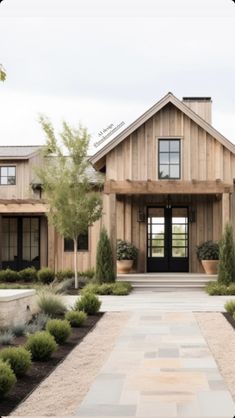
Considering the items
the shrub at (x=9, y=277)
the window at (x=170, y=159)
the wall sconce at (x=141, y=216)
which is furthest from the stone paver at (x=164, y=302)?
the shrub at (x=9, y=277)

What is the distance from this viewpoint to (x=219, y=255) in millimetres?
20094

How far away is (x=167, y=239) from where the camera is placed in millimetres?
23344

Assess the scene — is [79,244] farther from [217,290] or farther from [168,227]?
[217,290]

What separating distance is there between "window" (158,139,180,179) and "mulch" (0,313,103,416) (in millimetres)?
11763

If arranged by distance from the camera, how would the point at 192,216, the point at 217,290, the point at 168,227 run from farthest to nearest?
the point at 168,227, the point at 192,216, the point at 217,290

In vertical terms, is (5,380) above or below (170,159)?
below

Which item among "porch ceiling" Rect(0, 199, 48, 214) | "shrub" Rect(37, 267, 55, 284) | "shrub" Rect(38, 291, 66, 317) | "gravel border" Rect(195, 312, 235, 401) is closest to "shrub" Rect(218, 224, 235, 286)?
"gravel border" Rect(195, 312, 235, 401)

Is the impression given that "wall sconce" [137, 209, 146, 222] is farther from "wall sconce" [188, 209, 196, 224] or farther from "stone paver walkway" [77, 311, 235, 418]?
"stone paver walkway" [77, 311, 235, 418]

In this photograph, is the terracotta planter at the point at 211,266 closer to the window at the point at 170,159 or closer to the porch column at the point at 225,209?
the porch column at the point at 225,209

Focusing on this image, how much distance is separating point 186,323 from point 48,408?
6.56 m

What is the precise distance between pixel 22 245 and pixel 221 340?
1732 cm

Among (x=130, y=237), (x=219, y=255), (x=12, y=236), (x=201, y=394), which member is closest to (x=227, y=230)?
(x=219, y=255)

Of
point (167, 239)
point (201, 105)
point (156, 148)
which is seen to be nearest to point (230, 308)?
point (167, 239)

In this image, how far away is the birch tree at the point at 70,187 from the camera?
20828mm
